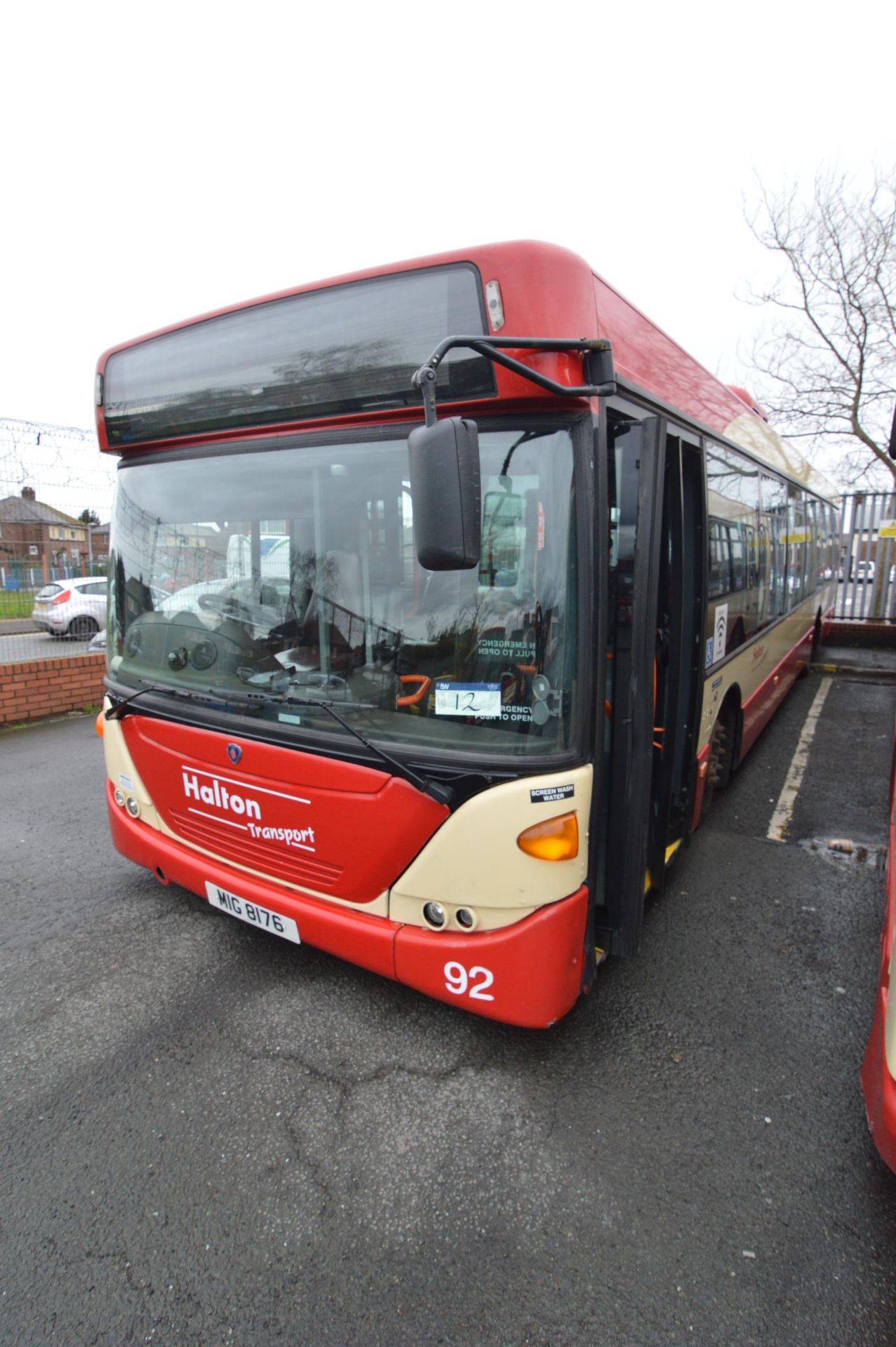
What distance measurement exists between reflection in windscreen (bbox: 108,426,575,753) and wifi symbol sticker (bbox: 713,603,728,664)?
2.22 m

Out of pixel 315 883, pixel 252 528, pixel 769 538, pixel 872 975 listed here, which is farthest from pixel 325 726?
pixel 769 538

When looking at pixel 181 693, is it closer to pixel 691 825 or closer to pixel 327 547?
pixel 327 547

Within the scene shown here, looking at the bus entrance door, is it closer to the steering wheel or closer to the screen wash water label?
the screen wash water label

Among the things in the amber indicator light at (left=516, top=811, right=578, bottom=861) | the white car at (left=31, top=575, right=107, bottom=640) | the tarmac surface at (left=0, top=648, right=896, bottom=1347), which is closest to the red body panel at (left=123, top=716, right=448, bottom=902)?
the amber indicator light at (left=516, top=811, right=578, bottom=861)

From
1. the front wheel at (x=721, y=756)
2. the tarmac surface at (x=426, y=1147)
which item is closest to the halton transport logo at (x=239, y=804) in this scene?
the tarmac surface at (x=426, y=1147)

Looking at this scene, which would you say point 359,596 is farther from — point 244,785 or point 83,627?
point 83,627

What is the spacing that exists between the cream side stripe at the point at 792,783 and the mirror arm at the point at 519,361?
12.7ft

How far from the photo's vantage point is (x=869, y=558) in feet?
47.1

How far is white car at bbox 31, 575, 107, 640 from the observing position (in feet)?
30.2

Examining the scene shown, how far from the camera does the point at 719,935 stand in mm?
3730

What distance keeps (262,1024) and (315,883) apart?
689mm

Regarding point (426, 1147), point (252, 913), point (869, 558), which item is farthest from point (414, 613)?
point (869, 558)

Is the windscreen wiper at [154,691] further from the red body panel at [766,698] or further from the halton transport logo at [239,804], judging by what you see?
the red body panel at [766,698]

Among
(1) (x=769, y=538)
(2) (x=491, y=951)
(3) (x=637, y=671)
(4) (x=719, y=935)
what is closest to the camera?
(2) (x=491, y=951)
